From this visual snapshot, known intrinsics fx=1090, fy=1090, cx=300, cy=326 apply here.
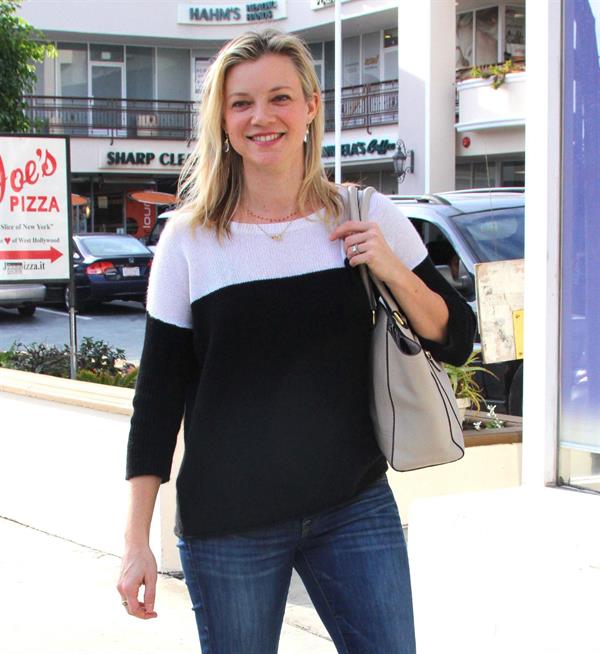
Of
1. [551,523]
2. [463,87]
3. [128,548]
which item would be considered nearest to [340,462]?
[128,548]

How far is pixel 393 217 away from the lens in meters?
2.41

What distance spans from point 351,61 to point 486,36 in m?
5.18

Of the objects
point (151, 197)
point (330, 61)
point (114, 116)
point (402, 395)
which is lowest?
point (402, 395)

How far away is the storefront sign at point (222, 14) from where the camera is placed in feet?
103

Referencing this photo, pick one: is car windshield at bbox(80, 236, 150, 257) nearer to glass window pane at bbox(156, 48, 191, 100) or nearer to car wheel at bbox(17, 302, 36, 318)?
car wheel at bbox(17, 302, 36, 318)

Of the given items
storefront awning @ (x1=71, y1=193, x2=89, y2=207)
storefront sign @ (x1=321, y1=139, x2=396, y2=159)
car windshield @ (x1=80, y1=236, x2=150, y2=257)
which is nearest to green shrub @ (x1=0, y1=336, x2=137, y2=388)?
car windshield @ (x1=80, y1=236, x2=150, y2=257)

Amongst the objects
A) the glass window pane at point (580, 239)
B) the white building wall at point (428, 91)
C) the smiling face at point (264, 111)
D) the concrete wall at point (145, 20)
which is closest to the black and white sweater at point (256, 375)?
the smiling face at point (264, 111)

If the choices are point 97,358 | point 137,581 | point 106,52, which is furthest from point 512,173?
point 137,581

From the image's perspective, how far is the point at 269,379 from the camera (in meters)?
2.21

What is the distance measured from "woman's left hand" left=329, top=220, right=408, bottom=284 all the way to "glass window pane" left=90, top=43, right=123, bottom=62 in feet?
105

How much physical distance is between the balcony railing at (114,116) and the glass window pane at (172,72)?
103 centimetres

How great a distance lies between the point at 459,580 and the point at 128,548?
1.16 metres

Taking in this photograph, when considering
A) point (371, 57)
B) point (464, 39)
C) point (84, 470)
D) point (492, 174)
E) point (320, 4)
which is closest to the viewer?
point (84, 470)

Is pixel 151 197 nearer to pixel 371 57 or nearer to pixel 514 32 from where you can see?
pixel 371 57
